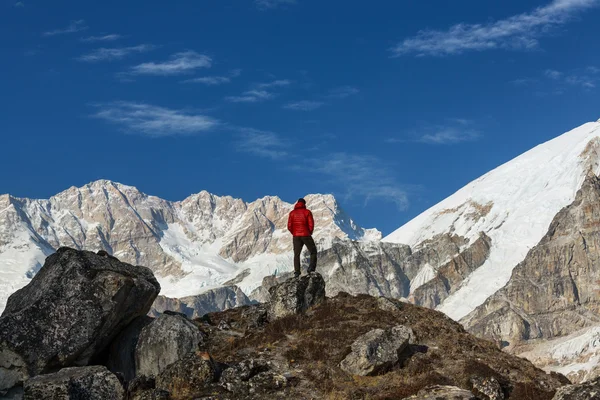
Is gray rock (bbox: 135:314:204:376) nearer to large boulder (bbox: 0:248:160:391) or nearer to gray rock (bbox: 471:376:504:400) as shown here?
large boulder (bbox: 0:248:160:391)

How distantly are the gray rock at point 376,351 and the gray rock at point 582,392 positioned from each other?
901 cm

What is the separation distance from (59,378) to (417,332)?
55.1 feet

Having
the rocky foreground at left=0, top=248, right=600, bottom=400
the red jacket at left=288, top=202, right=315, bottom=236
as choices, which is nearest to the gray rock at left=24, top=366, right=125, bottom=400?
the rocky foreground at left=0, top=248, right=600, bottom=400

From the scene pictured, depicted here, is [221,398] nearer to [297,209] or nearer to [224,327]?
[224,327]

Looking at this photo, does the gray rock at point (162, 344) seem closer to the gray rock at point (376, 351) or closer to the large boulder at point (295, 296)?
the large boulder at point (295, 296)

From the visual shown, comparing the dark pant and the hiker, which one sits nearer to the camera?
the hiker

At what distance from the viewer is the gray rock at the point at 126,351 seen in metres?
35.3

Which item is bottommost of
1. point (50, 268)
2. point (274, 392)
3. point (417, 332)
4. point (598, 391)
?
point (598, 391)

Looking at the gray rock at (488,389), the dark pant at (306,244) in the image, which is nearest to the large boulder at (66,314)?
the dark pant at (306,244)

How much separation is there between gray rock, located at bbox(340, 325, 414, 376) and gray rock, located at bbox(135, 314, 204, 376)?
7473mm

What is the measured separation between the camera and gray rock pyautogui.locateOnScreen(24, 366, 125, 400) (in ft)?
90.7

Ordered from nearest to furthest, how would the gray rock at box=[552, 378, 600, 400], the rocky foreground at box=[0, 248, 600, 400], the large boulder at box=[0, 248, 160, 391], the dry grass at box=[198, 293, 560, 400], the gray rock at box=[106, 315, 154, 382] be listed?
the gray rock at box=[552, 378, 600, 400], the rocky foreground at box=[0, 248, 600, 400], the dry grass at box=[198, 293, 560, 400], the large boulder at box=[0, 248, 160, 391], the gray rock at box=[106, 315, 154, 382]

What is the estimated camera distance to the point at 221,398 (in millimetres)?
28922

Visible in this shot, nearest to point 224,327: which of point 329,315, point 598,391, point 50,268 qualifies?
point 329,315
